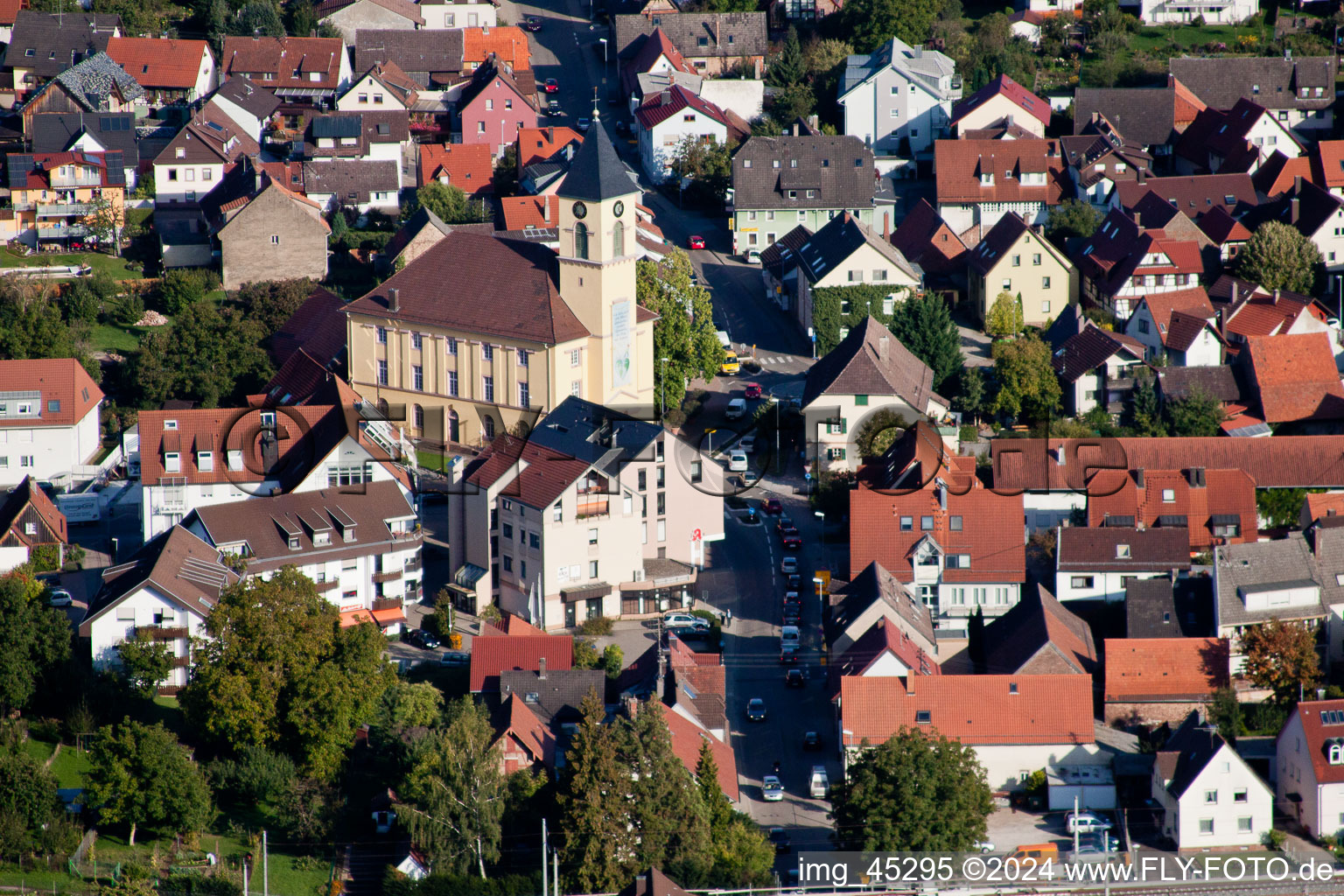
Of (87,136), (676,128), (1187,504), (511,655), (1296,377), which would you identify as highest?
(676,128)

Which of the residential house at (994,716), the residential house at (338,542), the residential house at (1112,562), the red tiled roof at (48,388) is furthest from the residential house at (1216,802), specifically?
the red tiled roof at (48,388)

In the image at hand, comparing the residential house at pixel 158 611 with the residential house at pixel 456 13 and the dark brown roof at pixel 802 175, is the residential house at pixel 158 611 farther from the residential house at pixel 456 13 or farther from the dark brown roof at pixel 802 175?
the residential house at pixel 456 13

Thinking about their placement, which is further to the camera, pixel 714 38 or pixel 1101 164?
pixel 714 38

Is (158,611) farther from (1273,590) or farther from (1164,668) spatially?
(1273,590)

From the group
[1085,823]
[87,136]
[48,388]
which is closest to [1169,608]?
[1085,823]

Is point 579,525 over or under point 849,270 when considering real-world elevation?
under

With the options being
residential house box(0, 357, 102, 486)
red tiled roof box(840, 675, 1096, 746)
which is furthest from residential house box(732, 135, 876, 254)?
red tiled roof box(840, 675, 1096, 746)
